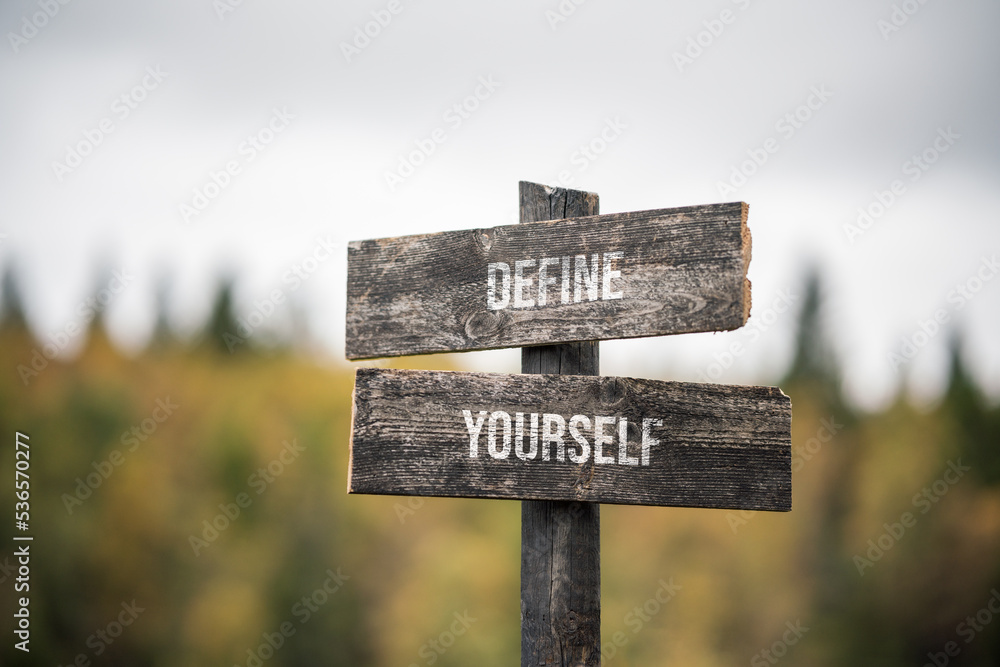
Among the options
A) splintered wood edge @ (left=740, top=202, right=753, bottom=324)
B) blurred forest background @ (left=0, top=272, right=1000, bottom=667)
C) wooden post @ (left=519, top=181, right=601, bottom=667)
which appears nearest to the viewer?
splintered wood edge @ (left=740, top=202, right=753, bottom=324)

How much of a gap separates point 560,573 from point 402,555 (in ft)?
54.1

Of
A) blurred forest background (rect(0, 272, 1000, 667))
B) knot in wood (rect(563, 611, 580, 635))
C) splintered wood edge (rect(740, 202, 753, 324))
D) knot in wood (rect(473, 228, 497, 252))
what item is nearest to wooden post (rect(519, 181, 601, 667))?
knot in wood (rect(563, 611, 580, 635))

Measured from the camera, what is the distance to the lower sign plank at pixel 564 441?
1.89m

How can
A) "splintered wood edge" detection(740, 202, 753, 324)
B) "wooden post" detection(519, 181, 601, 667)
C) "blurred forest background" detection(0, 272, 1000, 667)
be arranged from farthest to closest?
1. "blurred forest background" detection(0, 272, 1000, 667)
2. "wooden post" detection(519, 181, 601, 667)
3. "splintered wood edge" detection(740, 202, 753, 324)

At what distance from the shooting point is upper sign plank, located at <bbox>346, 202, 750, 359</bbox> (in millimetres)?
1823

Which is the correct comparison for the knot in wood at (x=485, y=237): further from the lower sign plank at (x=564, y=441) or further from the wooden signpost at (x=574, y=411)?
the lower sign plank at (x=564, y=441)

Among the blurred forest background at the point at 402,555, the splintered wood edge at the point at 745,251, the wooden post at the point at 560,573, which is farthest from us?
the blurred forest background at the point at 402,555

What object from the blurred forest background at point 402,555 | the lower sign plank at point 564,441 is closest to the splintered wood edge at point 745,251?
the lower sign plank at point 564,441

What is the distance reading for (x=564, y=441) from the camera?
1.90 meters

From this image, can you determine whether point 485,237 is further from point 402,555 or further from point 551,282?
point 402,555

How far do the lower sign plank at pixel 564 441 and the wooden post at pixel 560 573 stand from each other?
5.3 inches

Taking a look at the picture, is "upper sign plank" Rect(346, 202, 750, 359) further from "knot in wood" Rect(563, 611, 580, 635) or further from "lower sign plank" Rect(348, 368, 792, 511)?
"knot in wood" Rect(563, 611, 580, 635)

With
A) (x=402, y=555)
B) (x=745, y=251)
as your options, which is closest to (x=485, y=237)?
(x=745, y=251)

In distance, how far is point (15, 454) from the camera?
58.7 ft
